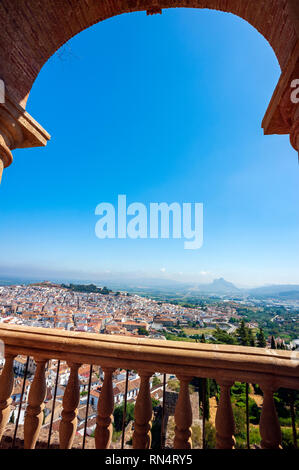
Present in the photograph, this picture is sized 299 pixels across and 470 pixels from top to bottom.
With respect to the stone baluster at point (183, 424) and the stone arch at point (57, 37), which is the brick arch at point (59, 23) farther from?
the stone baluster at point (183, 424)

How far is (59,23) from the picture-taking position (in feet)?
9.34

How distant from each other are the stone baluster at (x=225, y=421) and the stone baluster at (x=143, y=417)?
466mm

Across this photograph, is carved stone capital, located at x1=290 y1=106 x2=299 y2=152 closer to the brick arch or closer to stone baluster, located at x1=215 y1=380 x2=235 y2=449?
the brick arch

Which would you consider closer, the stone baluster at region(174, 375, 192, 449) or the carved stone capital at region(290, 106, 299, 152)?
the stone baluster at region(174, 375, 192, 449)

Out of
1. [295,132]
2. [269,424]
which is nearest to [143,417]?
[269,424]

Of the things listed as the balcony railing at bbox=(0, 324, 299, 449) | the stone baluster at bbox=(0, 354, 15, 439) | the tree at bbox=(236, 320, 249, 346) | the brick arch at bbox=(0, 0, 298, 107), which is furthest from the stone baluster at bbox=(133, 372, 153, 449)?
the brick arch at bbox=(0, 0, 298, 107)

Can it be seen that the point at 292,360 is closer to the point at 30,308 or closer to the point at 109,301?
the point at 30,308

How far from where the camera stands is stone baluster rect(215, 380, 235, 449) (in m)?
1.38

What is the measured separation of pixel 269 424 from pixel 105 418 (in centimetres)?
111

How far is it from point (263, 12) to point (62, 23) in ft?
8.51

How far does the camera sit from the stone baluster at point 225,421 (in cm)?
138

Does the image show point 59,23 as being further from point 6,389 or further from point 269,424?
point 269,424
